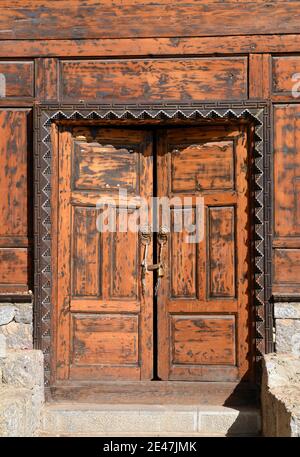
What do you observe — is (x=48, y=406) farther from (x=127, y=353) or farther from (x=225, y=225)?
(x=225, y=225)

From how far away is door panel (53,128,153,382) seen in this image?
6.35 m

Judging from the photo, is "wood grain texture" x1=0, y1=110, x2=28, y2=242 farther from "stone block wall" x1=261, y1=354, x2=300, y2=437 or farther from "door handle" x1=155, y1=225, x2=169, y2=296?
"stone block wall" x1=261, y1=354, x2=300, y2=437

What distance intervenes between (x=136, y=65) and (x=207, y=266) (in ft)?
6.08

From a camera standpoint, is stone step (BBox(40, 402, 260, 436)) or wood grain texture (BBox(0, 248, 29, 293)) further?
wood grain texture (BBox(0, 248, 29, 293))

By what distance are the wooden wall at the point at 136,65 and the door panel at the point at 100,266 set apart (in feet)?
1.10

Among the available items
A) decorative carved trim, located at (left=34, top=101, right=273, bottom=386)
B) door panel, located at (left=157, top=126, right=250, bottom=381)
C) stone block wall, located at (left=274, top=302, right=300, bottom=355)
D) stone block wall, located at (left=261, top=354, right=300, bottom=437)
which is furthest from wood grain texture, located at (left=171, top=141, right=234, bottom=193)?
stone block wall, located at (left=261, top=354, right=300, bottom=437)

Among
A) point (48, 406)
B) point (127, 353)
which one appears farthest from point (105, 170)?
point (48, 406)

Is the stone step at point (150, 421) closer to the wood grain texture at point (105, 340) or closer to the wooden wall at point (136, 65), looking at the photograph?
the wood grain texture at point (105, 340)

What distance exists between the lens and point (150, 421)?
603cm

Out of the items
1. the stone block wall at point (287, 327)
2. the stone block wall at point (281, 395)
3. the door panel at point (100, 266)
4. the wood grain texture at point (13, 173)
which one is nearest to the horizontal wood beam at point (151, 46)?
the wood grain texture at point (13, 173)

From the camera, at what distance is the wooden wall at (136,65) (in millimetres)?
6270

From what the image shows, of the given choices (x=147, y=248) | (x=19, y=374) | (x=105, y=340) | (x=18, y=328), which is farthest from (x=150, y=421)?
(x=147, y=248)

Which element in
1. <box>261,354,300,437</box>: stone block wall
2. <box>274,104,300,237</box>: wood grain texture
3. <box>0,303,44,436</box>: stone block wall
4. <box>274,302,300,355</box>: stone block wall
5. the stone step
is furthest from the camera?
<box>274,104,300,237</box>: wood grain texture

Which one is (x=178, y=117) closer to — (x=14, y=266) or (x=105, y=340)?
(x=14, y=266)
